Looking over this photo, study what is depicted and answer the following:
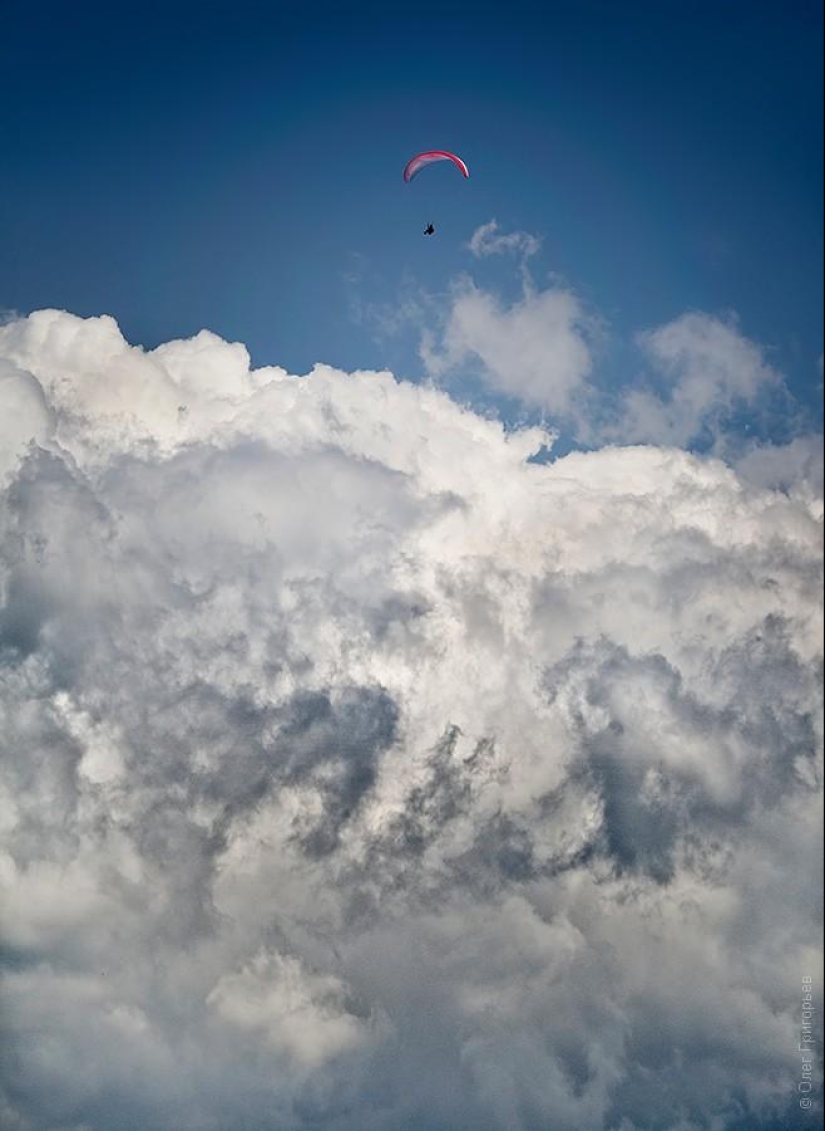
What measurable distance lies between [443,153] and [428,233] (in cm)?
1173

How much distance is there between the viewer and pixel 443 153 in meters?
191

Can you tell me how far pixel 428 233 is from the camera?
7579 inches
